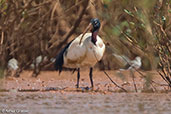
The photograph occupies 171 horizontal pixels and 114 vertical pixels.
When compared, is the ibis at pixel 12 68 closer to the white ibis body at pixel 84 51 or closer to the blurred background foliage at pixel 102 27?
the blurred background foliage at pixel 102 27

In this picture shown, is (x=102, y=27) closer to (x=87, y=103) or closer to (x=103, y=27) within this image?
(x=103, y=27)

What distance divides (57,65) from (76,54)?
2.59ft

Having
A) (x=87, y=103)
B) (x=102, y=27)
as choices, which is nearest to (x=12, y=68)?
(x=102, y=27)

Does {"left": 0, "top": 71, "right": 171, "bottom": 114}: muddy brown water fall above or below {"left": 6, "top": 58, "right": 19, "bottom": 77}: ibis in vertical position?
below

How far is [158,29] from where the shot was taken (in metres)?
6.88

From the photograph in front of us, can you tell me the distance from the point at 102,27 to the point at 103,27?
89 millimetres

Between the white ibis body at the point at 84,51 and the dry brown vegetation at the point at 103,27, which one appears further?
the white ibis body at the point at 84,51

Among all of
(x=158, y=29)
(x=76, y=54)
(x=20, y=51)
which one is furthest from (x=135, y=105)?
(x=20, y=51)

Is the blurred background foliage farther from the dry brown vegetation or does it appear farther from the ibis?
the ibis

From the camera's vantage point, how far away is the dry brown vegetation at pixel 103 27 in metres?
6.53

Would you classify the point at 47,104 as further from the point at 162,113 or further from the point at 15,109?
the point at 162,113

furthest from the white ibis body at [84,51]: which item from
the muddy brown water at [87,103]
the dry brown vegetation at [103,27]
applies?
the muddy brown water at [87,103]

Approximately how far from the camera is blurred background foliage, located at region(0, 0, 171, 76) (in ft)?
21.4

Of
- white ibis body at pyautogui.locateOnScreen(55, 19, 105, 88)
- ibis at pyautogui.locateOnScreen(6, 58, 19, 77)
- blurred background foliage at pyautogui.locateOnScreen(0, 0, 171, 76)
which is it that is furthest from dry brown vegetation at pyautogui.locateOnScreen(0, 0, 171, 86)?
white ibis body at pyautogui.locateOnScreen(55, 19, 105, 88)
